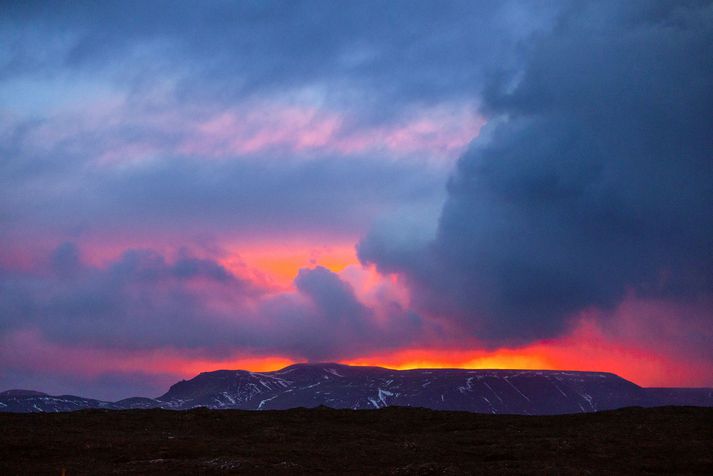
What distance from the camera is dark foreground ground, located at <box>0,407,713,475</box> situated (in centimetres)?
4531

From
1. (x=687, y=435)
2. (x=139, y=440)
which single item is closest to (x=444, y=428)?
(x=687, y=435)

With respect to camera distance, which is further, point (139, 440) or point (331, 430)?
point (331, 430)

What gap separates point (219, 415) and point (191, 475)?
25.5 metres

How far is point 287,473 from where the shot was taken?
1729 inches

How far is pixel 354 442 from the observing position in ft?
182

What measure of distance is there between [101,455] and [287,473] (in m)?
15.1

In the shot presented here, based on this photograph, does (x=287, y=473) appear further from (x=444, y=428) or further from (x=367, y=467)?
(x=444, y=428)

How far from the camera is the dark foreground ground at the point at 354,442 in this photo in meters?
45.3

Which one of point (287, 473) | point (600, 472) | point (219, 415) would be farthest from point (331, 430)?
point (600, 472)

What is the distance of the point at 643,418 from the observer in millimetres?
63688

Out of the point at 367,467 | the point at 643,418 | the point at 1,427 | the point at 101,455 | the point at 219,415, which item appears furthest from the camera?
the point at 219,415

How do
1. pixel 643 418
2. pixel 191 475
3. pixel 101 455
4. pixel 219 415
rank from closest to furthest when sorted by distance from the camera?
1. pixel 191 475
2. pixel 101 455
3. pixel 643 418
4. pixel 219 415

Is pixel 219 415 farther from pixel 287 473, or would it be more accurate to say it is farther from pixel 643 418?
pixel 643 418

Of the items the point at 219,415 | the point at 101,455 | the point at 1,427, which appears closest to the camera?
the point at 101,455
